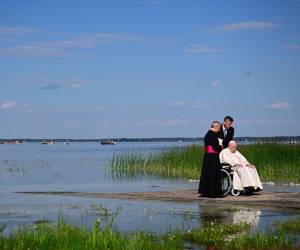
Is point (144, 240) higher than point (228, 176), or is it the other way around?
point (228, 176)

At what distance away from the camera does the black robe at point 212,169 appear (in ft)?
57.9

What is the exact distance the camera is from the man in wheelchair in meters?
18.0

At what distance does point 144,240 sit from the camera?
9.71 metres

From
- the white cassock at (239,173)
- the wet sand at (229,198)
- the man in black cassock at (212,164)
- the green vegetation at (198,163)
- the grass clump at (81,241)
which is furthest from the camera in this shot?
the green vegetation at (198,163)

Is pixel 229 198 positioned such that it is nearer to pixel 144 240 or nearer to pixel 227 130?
pixel 227 130

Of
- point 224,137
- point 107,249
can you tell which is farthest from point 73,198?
point 107,249

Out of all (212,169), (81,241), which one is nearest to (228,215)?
(212,169)

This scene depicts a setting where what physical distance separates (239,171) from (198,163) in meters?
15.6

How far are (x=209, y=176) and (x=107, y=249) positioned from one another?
8923 millimetres

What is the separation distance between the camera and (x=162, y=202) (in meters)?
17.1

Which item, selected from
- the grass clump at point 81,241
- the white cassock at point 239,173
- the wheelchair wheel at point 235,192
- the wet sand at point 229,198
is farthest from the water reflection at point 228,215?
the wheelchair wheel at point 235,192

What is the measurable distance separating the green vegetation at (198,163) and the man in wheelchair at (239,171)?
29.1ft

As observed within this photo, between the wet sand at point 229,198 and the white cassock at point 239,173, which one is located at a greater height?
the white cassock at point 239,173

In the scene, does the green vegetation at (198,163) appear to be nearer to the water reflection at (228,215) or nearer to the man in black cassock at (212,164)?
the man in black cassock at (212,164)
